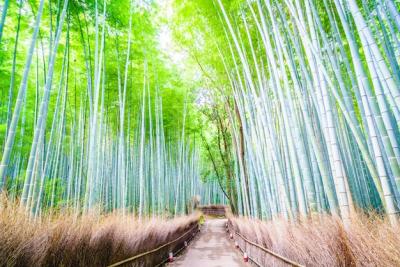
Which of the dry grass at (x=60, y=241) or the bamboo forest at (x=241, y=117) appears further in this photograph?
the bamboo forest at (x=241, y=117)

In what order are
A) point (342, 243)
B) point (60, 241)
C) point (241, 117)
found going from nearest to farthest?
point (342, 243)
point (60, 241)
point (241, 117)

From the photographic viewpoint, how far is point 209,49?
20.4ft

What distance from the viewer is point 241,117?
571cm

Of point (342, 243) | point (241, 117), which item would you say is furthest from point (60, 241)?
point (241, 117)

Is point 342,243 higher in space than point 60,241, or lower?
lower

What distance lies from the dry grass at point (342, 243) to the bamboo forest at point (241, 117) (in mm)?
12

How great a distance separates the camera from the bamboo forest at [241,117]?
5.88ft

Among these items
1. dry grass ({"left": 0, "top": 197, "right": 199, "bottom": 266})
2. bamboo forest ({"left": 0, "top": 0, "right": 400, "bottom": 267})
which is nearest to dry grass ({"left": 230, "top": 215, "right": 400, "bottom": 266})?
bamboo forest ({"left": 0, "top": 0, "right": 400, "bottom": 267})

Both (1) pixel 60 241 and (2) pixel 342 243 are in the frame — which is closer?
(2) pixel 342 243

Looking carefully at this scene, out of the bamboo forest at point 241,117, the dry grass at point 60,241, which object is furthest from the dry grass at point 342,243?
the dry grass at point 60,241

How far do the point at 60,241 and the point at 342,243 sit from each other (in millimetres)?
2075

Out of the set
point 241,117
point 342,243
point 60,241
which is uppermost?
point 241,117

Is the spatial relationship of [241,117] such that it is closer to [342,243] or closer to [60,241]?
[342,243]

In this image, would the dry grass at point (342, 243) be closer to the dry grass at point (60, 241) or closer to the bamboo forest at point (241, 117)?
the bamboo forest at point (241, 117)
